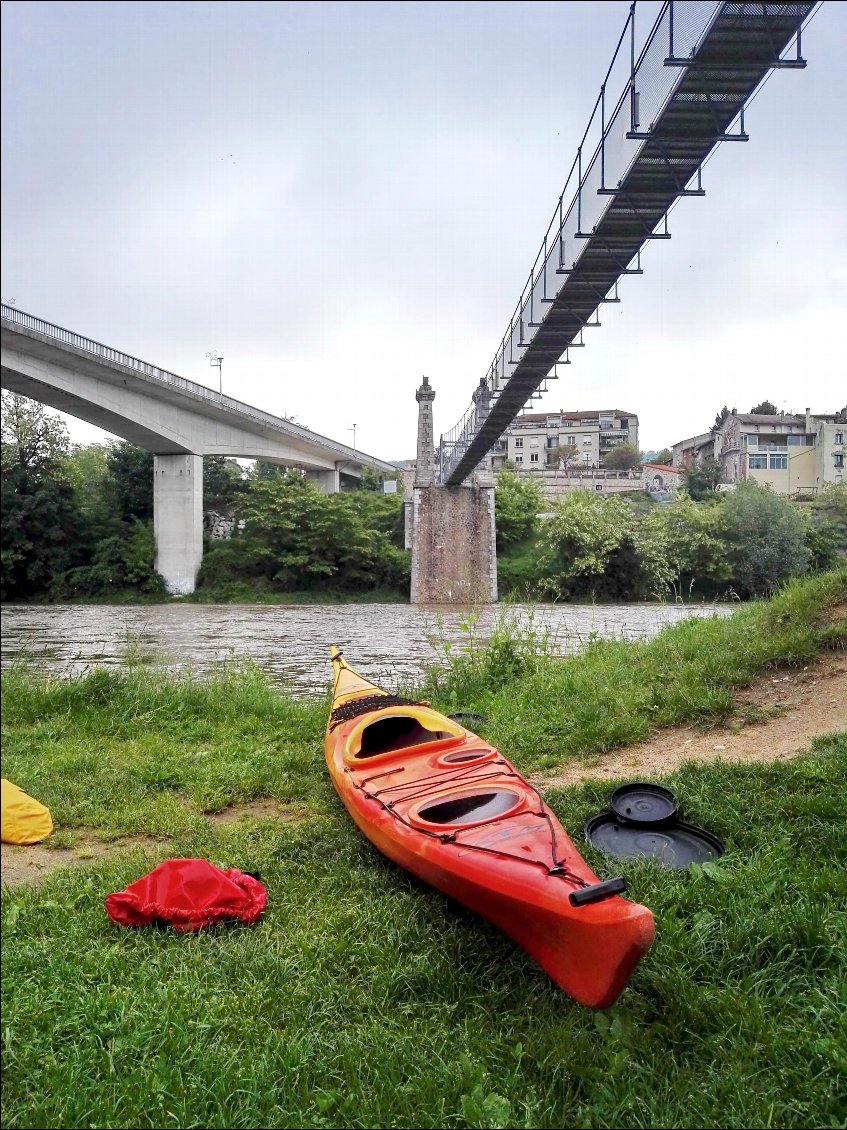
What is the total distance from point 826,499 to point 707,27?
19.1ft

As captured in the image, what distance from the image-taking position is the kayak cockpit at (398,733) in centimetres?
405

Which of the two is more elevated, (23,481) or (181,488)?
(181,488)

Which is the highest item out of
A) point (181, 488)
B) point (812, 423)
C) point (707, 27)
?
point (707, 27)

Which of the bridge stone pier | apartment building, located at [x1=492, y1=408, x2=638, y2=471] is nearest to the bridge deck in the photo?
the bridge stone pier

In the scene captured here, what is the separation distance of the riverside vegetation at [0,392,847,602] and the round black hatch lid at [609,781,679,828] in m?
2.65

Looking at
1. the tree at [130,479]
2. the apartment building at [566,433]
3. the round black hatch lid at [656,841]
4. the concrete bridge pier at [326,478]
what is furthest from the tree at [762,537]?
the apartment building at [566,433]

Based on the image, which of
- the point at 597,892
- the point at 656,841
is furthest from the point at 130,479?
the point at 597,892

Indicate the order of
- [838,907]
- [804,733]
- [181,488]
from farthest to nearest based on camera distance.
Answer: [181,488] → [804,733] → [838,907]

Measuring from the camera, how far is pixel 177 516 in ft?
21.8

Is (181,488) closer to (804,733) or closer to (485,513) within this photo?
(804,733)

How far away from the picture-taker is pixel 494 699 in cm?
634

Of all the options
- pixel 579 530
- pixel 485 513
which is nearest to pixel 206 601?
pixel 579 530

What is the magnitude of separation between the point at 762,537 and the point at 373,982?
10.2 m

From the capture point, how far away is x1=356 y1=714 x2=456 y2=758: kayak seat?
14.1 ft
